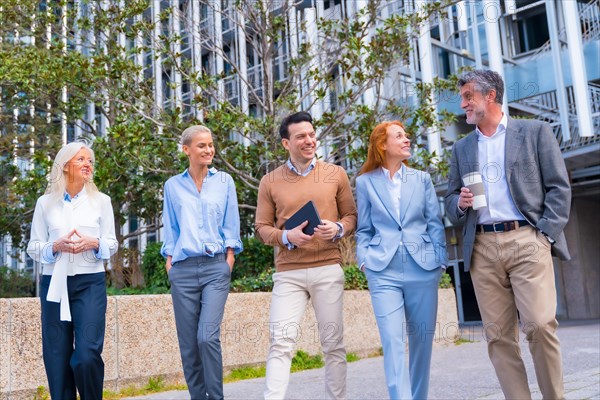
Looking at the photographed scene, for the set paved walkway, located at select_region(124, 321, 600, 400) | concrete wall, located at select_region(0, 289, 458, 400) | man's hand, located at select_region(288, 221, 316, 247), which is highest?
man's hand, located at select_region(288, 221, 316, 247)

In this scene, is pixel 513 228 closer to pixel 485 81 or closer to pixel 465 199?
pixel 465 199

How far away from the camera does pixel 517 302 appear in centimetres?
460

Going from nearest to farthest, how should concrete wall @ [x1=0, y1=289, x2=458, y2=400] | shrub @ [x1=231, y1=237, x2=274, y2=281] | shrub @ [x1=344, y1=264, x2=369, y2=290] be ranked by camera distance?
1. concrete wall @ [x1=0, y1=289, x2=458, y2=400]
2. shrub @ [x1=344, y1=264, x2=369, y2=290]
3. shrub @ [x1=231, y1=237, x2=274, y2=281]

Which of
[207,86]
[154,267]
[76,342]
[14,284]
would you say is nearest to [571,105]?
[207,86]

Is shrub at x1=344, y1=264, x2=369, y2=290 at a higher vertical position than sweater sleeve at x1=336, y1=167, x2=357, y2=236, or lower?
lower

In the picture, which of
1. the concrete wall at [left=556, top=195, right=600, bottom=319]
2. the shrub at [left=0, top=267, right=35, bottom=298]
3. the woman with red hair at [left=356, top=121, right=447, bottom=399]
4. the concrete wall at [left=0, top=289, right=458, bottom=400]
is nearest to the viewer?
the woman with red hair at [left=356, top=121, right=447, bottom=399]

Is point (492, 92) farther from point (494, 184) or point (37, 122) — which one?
point (37, 122)

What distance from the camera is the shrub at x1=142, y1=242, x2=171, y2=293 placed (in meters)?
14.0

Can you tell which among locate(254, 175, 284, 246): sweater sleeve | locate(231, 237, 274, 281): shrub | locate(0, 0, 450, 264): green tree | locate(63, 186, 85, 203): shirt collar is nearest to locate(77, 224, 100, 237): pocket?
locate(63, 186, 85, 203): shirt collar

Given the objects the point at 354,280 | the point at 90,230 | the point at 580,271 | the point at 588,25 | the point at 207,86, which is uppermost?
the point at 588,25

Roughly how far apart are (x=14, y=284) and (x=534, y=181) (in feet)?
66.5

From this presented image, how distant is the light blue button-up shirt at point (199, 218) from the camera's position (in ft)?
17.3

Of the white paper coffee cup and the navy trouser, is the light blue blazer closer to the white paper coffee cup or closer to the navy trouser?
the white paper coffee cup

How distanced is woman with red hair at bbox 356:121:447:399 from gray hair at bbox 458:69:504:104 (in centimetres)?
62
